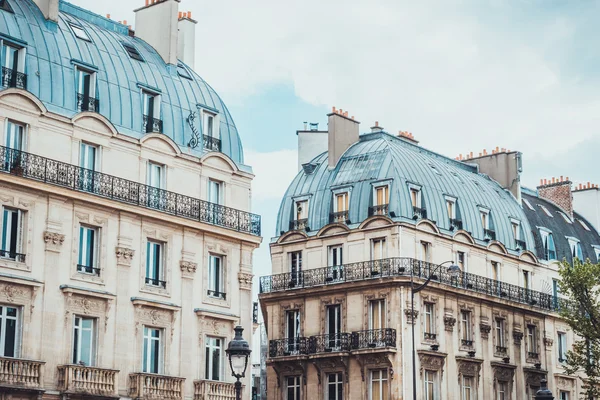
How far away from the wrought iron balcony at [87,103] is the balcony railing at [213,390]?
343 inches

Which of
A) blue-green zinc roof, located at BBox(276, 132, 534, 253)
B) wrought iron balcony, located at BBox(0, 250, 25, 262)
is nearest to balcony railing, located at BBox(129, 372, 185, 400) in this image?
wrought iron balcony, located at BBox(0, 250, 25, 262)

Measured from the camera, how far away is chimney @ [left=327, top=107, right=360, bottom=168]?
48.8 m

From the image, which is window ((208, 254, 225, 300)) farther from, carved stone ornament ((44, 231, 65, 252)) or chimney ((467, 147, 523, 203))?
chimney ((467, 147, 523, 203))

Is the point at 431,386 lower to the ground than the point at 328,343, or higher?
lower

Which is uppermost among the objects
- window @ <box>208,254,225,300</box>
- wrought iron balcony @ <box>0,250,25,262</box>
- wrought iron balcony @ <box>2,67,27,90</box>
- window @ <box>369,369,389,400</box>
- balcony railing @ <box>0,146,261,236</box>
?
wrought iron balcony @ <box>2,67,27,90</box>

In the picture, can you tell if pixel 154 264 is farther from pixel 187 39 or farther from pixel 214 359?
pixel 187 39

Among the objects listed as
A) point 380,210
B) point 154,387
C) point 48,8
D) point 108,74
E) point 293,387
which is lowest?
point 154,387

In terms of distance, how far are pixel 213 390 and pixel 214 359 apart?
44.8 inches

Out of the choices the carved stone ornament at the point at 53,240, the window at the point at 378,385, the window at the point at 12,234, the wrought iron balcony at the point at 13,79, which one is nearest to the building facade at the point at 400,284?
the window at the point at 378,385

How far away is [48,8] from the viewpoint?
32469mm

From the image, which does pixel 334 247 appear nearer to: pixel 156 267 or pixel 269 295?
pixel 269 295

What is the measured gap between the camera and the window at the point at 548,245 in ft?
177

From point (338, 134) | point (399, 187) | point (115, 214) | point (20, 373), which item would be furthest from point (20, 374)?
point (338, 134)

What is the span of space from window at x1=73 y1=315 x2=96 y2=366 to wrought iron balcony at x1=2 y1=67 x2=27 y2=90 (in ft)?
21.4
